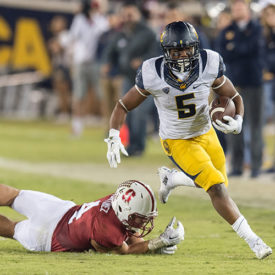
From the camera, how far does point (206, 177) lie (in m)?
6.23

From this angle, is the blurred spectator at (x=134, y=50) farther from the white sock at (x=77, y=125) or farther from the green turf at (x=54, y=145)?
the white sock at (x=77, y=125)

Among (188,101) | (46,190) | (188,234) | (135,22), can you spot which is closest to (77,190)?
(46,190)

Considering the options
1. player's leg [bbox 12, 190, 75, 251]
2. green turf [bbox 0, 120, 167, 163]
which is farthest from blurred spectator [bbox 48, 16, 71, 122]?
player's leg [bbox 12, 190, 75, 251]

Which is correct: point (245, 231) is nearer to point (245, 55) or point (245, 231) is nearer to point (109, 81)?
point (245, 55)

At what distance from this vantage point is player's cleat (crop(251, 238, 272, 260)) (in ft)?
19.1

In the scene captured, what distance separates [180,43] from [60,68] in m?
15.2

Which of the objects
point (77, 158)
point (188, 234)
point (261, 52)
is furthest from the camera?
point (77, 158)

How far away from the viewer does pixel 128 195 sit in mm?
5961

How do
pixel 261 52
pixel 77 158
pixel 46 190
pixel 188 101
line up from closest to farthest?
pixel 188 101
pixel 46 190
pixel 261 52
pixel 77 158

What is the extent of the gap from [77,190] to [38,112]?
13.6 meters

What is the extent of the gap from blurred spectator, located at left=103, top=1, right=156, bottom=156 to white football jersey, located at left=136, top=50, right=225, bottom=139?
260 inches

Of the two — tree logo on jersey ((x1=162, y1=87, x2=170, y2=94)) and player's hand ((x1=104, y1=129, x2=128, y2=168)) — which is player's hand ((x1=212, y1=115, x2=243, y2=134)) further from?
player's hand ((x1=104, y1=129, x2=128, y2=168))

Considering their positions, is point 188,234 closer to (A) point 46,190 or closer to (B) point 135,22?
(A) point 46,190

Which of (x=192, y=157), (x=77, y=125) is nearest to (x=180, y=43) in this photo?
(x=192, y=157)
